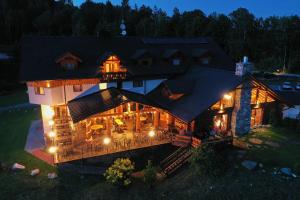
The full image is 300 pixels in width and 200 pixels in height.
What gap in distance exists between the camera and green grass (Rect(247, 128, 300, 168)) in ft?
63.1

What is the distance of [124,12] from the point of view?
276ft

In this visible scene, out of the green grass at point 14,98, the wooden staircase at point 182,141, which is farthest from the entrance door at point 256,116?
the green grass at point 14,98

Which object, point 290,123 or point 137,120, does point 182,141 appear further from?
point 290,123

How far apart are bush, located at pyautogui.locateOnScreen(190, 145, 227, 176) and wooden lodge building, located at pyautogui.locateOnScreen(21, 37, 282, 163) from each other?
249 cm

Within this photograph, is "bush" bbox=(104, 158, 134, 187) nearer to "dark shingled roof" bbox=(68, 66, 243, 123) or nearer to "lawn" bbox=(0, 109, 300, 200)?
"lawn" bbox=(0, 109, 300, 200)

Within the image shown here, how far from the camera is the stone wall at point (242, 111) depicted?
2374 cm

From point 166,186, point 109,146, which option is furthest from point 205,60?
point 166,186

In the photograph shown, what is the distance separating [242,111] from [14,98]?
41.9m

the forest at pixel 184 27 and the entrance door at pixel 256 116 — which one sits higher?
the forest at pixel 184 27

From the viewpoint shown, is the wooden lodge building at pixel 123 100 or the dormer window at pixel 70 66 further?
the dormer window at pixel 70 66

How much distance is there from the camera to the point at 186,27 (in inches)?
Answer: 2968

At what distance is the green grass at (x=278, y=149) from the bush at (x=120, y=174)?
9.45 metres

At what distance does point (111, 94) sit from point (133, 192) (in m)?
10.1

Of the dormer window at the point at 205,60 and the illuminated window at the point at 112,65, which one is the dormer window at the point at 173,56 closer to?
the dormer window at the point at 205,60
